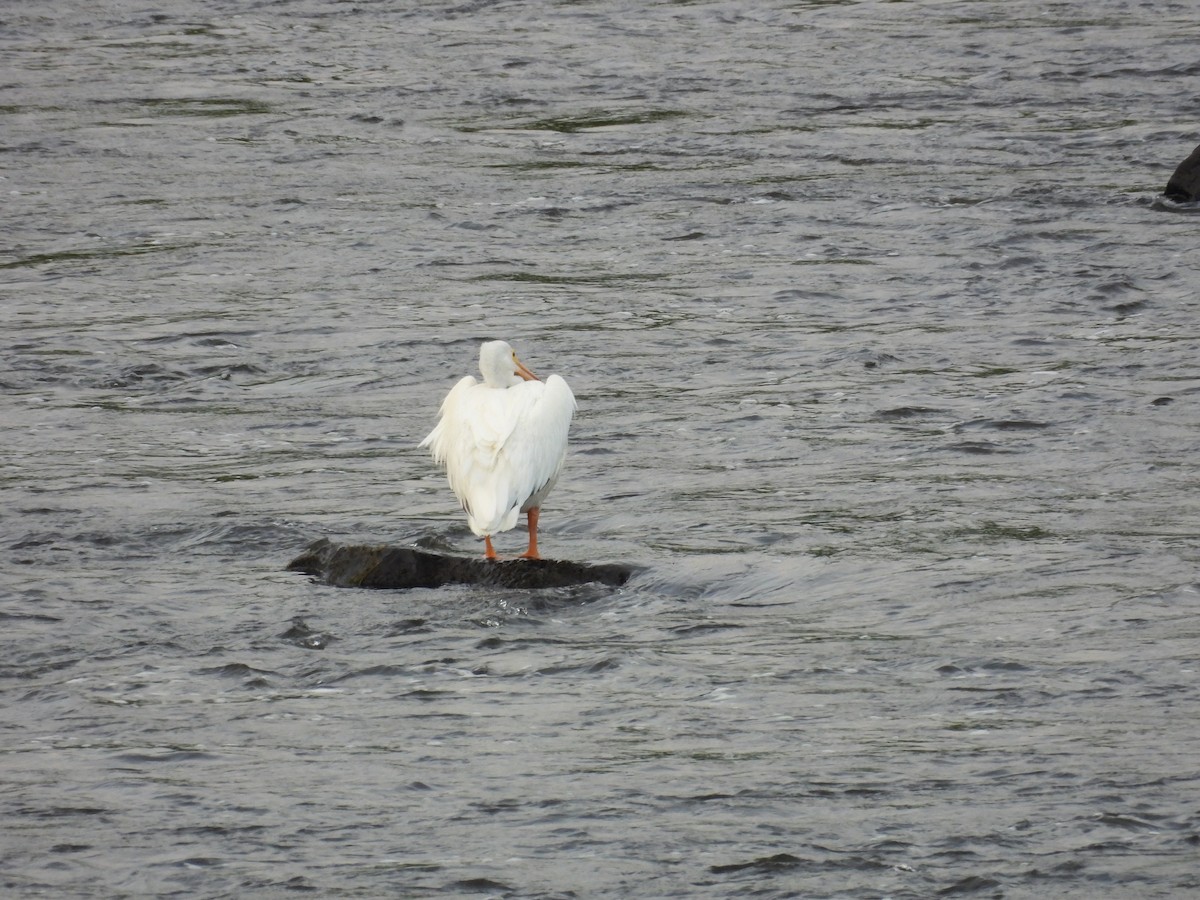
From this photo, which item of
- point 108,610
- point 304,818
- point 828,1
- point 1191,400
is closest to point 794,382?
point 1191,400

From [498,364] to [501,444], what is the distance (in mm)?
682

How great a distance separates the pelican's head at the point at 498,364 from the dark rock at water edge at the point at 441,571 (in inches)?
40.4

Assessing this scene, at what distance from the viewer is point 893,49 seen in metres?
20.0

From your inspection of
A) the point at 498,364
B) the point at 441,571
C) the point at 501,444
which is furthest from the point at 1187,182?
the point at 441,571

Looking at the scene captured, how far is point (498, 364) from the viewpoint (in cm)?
867

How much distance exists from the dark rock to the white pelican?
24.4 feet

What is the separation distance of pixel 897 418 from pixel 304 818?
17.5 feet

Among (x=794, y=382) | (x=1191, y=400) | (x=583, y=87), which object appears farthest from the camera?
(x=583, y=87)

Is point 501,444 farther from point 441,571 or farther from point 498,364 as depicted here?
point 498,364

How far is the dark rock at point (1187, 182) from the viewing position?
14422 mm

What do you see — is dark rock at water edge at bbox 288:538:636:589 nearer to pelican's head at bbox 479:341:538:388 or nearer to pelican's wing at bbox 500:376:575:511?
pelican's wing at bbox 500:376:575:511

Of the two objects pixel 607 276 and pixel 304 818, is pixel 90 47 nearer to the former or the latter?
pixel 607 276

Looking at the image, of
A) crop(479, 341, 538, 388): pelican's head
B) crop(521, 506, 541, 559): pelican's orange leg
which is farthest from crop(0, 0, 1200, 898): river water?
crop(479, 341, 538, 388): pelican's head

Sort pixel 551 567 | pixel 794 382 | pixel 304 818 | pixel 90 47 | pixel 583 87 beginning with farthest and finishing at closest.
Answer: pixel 90 47, pixel 583 87, pixel 794 382, pixel 551 567, pixel 304 818
